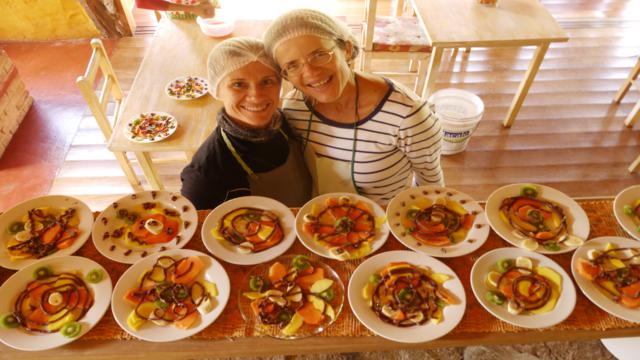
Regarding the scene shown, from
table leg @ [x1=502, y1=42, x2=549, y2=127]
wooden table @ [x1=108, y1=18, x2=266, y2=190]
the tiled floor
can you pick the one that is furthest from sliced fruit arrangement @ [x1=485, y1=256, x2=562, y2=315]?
the tiled floor

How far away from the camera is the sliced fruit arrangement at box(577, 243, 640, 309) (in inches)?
51.5

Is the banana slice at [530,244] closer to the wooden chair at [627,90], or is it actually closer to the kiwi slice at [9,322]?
the kiwi slice at [9,322]

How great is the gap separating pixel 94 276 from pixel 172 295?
270mm

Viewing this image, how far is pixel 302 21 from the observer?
1.46 metres

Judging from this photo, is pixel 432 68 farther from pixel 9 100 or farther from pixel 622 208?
pixel 9 100

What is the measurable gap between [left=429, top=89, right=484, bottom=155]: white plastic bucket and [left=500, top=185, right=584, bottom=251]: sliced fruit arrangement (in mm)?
1593

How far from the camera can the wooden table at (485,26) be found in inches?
114

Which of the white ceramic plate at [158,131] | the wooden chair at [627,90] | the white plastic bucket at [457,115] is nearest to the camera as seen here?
the white ceramic plate at [158,131]

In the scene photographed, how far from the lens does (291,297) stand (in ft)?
4.35

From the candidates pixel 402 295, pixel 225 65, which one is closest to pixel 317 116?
pixel 225 65

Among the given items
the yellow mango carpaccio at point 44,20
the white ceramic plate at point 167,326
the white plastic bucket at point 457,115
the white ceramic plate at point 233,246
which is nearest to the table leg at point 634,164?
the white plastic bucket at point 457,115

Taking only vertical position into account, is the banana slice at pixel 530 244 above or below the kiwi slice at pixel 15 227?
above

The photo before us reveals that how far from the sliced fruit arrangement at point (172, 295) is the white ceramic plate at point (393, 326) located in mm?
447

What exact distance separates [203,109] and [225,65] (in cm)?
106
